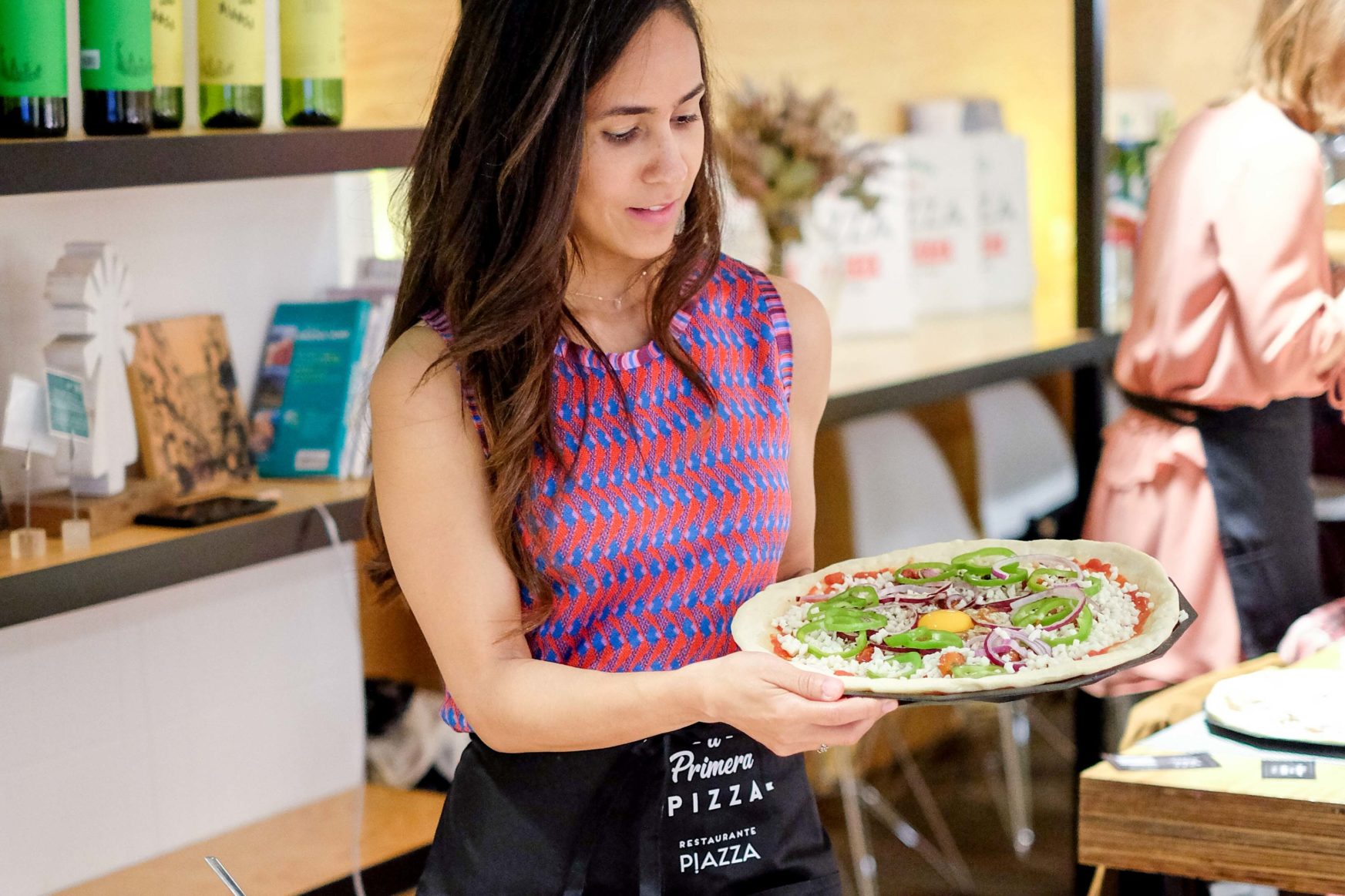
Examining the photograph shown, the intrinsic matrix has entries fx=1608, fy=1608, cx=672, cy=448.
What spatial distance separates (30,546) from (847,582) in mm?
928

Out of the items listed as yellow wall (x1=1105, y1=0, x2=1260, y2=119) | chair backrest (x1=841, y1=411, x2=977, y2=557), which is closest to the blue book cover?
chair backrest (x1=841, y1=411, x2=977, y2=557)

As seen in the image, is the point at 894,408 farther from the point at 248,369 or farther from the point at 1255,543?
the point at 248,369

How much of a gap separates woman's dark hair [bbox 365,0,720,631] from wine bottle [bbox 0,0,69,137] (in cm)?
53

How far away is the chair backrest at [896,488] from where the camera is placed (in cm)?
316

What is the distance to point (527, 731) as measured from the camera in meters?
1.42

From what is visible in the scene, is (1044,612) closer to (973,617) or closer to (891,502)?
(973,617)

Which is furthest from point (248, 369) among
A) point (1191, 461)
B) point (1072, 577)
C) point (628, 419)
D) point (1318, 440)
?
point (1318, 440)

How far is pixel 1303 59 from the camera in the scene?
2.36 metres

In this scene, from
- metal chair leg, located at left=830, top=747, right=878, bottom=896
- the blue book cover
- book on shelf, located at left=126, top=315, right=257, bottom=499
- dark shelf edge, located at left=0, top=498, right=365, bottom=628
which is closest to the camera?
dark shelf edge, located at left=0, top=498, right=365, bottom=628

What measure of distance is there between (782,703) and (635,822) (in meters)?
0.28

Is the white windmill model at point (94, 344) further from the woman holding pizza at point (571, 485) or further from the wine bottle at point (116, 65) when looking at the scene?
the woman holding pizza at point (571, 485)

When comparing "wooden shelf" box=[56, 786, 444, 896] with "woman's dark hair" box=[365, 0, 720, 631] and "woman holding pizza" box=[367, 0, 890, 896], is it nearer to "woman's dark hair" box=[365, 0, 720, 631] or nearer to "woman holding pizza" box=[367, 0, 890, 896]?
"woman holding pizza" box=[367, 0, 890, 896]

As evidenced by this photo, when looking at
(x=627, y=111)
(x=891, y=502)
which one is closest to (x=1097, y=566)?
(x=627, y=111)

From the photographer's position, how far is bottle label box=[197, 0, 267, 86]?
6.59ft
